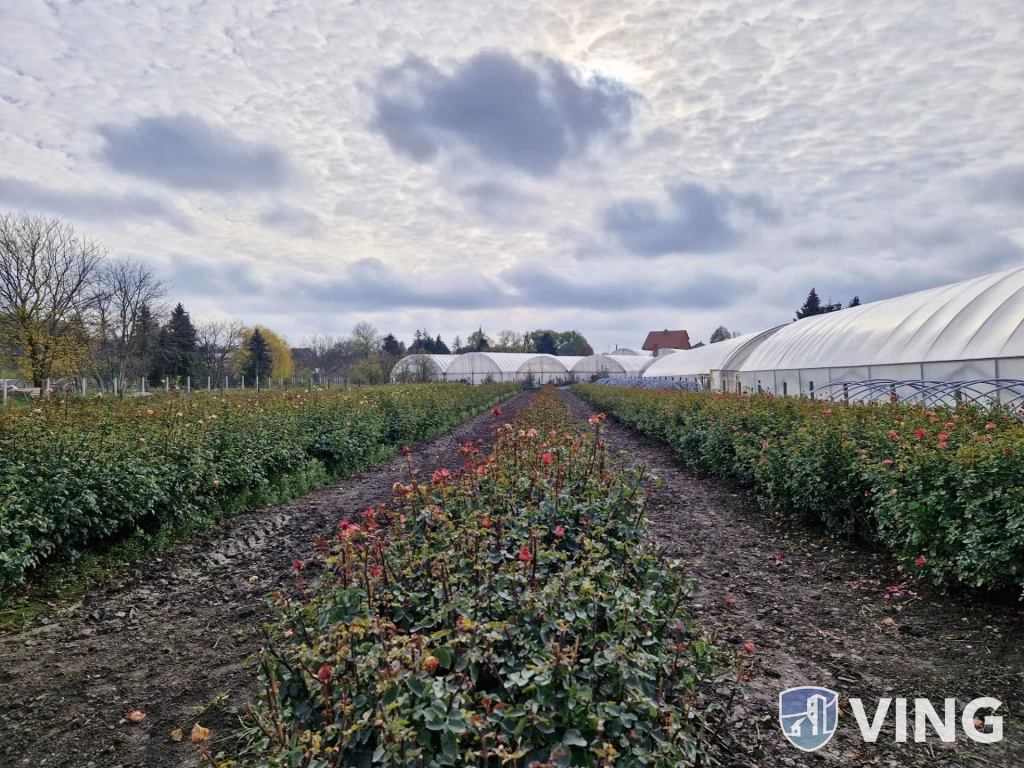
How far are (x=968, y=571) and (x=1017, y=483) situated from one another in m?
0.65

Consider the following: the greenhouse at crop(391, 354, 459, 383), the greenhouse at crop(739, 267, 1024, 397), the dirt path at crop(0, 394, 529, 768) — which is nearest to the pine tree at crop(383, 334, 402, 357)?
the greenhouse at crop(391, 354, 459, 383)

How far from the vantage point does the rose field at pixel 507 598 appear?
1.59 meters

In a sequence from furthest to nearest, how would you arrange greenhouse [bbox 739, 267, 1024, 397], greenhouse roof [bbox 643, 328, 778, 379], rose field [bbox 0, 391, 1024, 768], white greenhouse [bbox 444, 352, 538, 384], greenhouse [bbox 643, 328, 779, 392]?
white greenhouse [bbox 444, 352, 538, 384] < greenhouse roof [bbox 643, 328, 778, 379] < greenhouse [bbox 643, 328, 779, 392] < greenhouse [bbox 739, 267, 1024, 397] < rose field [bbox 0, 391, 1024, 768]

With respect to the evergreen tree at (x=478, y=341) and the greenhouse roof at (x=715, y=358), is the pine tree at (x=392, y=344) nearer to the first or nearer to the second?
the evergreen tree at (x=478, y=341)

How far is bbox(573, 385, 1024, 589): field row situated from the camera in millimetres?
3656

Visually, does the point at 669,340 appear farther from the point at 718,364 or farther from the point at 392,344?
the point at 718,364

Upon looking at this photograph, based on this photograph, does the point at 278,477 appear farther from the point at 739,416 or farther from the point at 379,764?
the point at 379,764

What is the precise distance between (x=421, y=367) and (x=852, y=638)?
141ft

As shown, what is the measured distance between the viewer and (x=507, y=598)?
1.91 m

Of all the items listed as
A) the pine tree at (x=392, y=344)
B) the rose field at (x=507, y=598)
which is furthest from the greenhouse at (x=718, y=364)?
the pine tree at (x=392, y=344)

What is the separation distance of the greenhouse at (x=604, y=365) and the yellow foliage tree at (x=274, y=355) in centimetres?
2964

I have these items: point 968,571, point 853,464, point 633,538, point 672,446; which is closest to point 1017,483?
point 968,571
